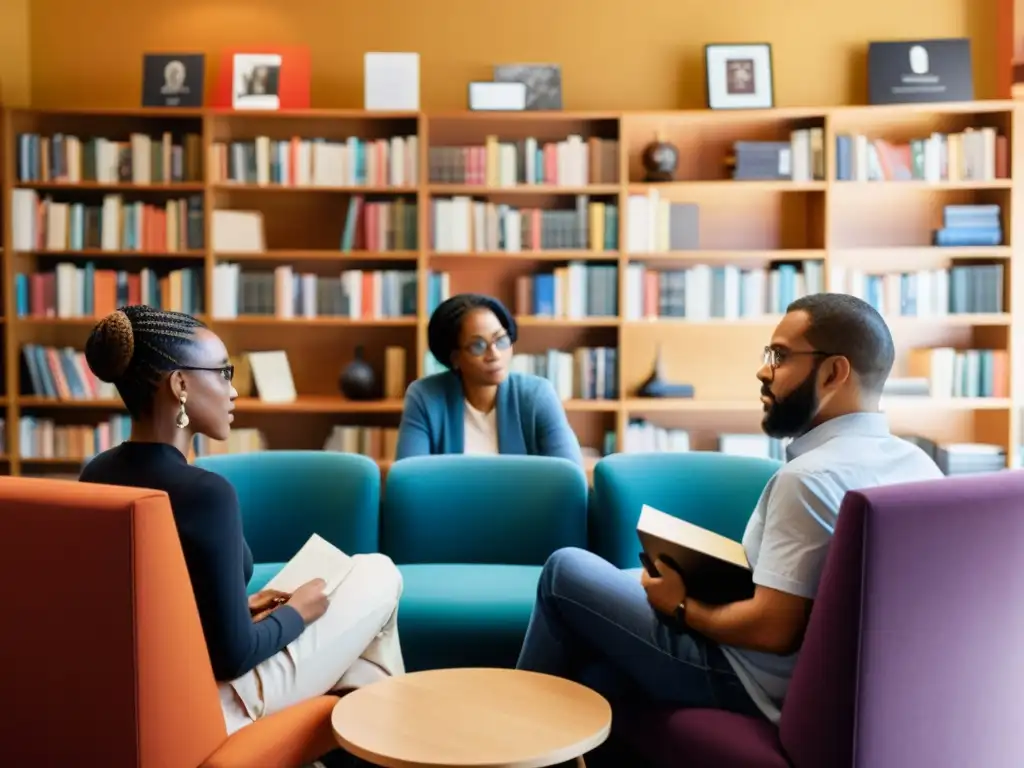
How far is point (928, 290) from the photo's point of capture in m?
5.68

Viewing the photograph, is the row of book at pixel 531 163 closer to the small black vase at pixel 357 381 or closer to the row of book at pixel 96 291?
the small black vase at pixel 357 381

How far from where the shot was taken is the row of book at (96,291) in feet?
18.7

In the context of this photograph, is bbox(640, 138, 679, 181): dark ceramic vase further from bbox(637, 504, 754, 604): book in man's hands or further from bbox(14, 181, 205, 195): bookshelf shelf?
bbox(637, 504, 754, 604): book in man's hands

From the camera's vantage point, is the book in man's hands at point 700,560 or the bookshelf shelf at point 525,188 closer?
the book in man's hands at point 700,560

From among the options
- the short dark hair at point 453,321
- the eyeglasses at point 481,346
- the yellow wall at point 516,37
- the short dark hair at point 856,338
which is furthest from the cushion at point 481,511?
the yellow wall at point 516,37

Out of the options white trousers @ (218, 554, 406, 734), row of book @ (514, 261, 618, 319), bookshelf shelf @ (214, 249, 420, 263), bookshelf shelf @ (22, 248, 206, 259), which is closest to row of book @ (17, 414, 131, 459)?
bookshelf shelf @ (22, 248, 206, 259)

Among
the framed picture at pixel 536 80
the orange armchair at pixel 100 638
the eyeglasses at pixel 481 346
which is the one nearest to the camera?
the orange armchair at pixel 100 638

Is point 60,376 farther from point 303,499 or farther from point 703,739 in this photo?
point 703,739

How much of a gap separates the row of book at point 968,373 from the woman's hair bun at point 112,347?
4409 mm

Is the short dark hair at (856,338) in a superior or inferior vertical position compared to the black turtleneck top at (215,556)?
superior

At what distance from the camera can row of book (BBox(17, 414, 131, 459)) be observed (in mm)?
5750

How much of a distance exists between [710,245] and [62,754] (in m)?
4.60

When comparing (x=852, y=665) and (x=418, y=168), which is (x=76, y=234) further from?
(x=852, y=665)

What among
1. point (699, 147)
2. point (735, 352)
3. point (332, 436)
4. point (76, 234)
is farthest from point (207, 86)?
point (735, 352)
